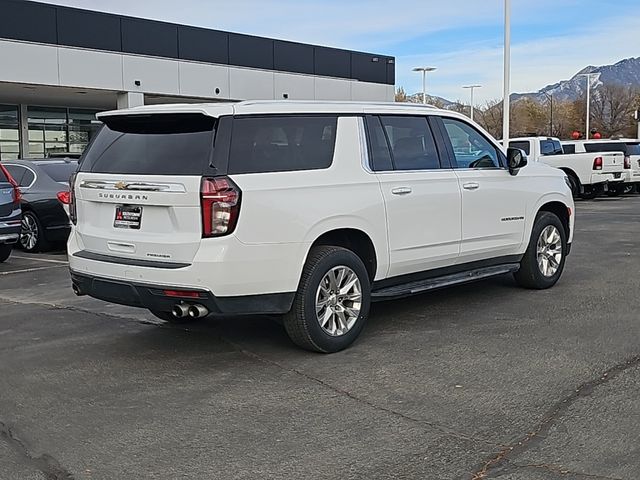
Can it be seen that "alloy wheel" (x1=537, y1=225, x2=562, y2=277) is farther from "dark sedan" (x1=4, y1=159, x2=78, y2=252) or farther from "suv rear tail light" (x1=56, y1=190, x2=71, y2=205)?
"dark sedan" (x1=4, y1=159, x2=78, y2=252)

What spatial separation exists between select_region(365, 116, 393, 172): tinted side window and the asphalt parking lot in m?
1.44

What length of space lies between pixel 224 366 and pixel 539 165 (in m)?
4.44

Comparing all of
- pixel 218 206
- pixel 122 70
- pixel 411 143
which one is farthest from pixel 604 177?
pixel 218 206

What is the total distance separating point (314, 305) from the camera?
19.4 ft

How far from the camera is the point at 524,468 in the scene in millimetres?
3980

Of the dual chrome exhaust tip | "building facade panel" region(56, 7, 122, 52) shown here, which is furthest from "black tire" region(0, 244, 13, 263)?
"building facade panel" region(56, 7, 122, 52)

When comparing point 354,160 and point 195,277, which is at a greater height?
point 354,160

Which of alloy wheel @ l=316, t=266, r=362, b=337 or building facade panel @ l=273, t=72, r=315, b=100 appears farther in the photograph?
building facade panel @ l=273, t=72, r=315, b=100

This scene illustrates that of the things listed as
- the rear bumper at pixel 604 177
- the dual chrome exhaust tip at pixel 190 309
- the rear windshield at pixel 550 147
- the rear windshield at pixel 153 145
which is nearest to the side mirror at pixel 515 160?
the rear windshield at pixel 153 145

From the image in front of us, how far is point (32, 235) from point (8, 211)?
75.5 inches

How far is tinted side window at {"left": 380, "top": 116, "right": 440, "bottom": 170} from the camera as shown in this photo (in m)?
6.79

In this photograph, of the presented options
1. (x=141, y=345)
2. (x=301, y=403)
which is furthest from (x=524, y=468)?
(x=141, y=345)

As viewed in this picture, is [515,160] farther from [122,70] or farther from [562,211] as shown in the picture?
[122,70]

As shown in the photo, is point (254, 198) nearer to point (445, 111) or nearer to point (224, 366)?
point (224, 366)
